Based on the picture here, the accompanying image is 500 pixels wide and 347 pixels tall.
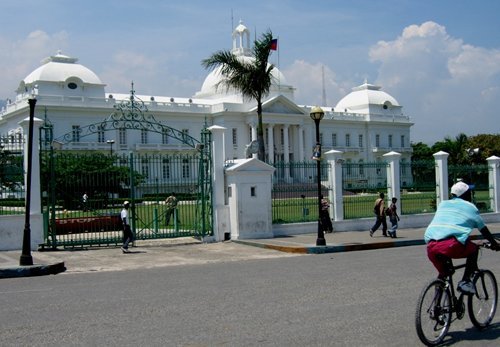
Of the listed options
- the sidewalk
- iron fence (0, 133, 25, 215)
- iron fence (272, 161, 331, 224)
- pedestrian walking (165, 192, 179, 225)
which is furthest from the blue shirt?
iron fence (272, 161, 331, 224)

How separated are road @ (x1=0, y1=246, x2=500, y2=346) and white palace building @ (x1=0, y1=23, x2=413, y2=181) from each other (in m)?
36.6

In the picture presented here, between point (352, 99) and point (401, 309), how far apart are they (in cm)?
8686

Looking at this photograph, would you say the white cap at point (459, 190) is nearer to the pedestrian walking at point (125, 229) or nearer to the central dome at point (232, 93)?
the pedestrian walking at point (125, 229)

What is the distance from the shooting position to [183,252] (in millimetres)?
17594

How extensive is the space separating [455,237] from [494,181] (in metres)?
22.3

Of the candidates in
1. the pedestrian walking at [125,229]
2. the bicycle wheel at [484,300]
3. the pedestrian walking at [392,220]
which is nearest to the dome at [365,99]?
the pedestrian walking at [392,220]

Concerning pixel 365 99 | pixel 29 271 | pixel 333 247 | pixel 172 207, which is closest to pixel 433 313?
pixel 29 271

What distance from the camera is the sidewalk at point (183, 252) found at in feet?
46.8

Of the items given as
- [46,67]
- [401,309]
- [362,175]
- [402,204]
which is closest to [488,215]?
[402,204]

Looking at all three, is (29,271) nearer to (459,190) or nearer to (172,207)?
(172,207)

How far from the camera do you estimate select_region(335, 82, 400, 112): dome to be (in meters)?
91.2

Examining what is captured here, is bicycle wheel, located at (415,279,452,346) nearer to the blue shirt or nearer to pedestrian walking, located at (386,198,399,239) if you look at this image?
the blue shirt

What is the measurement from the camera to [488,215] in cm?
2700

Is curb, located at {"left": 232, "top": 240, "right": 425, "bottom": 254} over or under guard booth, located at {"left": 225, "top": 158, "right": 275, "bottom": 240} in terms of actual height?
under
